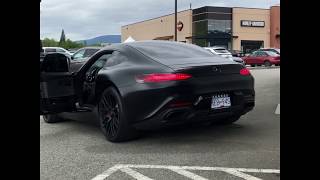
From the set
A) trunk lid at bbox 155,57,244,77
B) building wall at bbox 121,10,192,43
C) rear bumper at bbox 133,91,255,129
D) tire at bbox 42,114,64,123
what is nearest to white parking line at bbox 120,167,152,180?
rear bumper at bbox 133,91,255,129

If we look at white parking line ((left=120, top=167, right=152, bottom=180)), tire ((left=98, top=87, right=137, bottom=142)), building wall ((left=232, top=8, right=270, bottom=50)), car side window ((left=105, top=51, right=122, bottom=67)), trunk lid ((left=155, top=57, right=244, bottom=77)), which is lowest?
white parking line ((left=120, top=167, right=152, bottom=180))

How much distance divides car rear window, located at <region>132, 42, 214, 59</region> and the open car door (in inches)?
41.6

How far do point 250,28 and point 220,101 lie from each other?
65241 millimetres

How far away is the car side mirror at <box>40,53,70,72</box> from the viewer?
258 inches

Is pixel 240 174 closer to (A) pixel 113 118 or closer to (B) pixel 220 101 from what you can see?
(B) pixel 220 101

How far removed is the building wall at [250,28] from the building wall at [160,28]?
6.48m

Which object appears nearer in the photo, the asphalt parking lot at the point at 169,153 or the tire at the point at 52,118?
the asphalt parking lot at the point at 169,153

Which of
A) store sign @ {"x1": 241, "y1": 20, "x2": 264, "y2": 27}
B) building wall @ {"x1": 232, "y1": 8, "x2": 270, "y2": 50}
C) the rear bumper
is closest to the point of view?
the rear bumper

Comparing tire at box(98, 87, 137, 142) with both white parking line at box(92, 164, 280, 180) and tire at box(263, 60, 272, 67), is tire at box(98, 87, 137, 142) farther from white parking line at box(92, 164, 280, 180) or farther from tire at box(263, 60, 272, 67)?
tire at box(263, 60, 272, 67)

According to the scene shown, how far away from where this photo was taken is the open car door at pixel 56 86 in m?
6.45

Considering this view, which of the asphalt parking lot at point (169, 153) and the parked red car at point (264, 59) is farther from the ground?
the parked red car at point (264, 59)

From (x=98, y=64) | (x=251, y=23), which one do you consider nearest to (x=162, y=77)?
(x=98, y=64)

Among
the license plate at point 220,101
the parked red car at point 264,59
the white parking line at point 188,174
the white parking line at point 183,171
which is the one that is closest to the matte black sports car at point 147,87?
the license plate at point 220,101

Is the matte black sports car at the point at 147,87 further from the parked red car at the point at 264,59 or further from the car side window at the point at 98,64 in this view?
the parked red car at the point at 264,59
